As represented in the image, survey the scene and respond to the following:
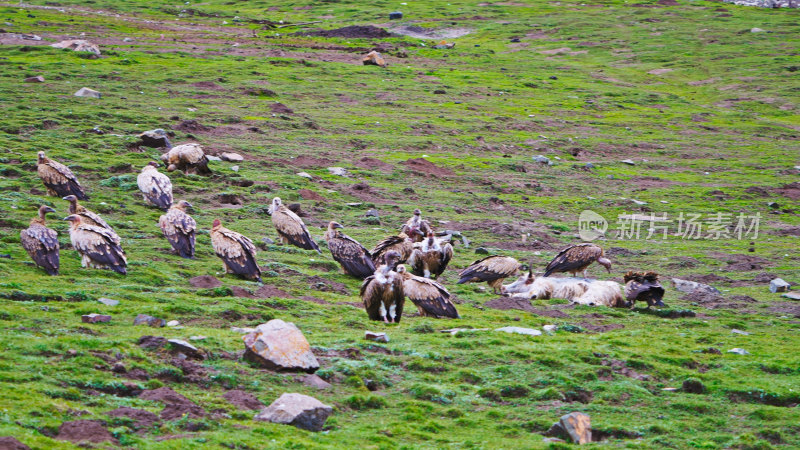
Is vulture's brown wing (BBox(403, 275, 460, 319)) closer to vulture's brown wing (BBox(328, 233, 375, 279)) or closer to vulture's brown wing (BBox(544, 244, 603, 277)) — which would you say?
vulture's brown wing (BBox(328, 233, 375, 279))

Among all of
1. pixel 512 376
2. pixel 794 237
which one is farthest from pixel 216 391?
pixel 794 237

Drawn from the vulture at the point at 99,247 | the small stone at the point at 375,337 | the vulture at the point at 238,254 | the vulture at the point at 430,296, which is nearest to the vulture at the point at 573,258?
the vulture at the point at 430,296

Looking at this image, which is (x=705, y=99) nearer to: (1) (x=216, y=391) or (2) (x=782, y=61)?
(2) (x=782, y=61)

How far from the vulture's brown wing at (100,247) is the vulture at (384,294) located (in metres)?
3.72

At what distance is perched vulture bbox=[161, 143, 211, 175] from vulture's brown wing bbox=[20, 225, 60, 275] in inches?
321

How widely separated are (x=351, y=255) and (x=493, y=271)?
2598mm

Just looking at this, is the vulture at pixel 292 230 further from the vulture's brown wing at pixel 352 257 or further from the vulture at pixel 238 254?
the vulture at pixel 238 254

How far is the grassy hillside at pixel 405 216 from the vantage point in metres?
7.79

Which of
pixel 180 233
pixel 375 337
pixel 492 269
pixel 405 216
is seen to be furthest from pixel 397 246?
pixel 375 337

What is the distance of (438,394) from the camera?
8.38 metres

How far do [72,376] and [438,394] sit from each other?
11.6 ft

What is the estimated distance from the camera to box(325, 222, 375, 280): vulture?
1424 cm

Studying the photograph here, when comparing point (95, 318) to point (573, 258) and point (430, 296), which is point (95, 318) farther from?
point (573, 258)

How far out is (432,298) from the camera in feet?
39.4
